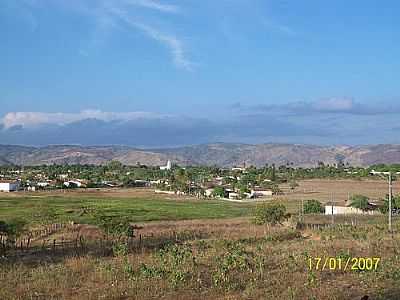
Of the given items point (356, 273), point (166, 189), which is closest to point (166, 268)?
point (356, 273)

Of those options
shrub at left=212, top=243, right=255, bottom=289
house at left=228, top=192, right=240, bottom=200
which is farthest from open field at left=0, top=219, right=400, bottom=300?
house at left=228, top=192, right=240, bottom=200

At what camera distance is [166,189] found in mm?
116938

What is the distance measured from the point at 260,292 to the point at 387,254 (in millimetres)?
8869

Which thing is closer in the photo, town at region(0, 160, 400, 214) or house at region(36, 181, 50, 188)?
town at region(0, 160, 400, 214)

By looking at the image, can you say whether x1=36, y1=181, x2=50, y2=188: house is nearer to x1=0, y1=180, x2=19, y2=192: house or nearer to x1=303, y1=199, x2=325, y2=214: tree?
x1=0, y1=180, x2=19, y2=192: house

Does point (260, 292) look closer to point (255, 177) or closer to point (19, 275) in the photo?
point (19, 275)

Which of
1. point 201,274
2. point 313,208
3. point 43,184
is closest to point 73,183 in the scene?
point 43,184

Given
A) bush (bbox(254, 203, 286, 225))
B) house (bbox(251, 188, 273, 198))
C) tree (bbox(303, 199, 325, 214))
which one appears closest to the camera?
bush (bbox(254, 203, 286, 225))
